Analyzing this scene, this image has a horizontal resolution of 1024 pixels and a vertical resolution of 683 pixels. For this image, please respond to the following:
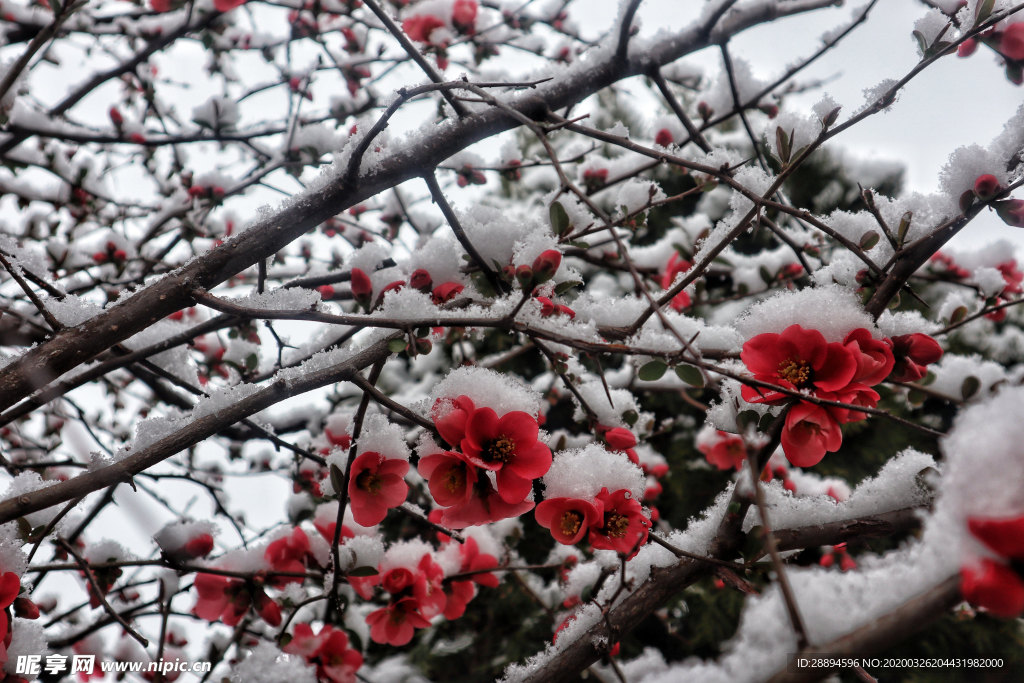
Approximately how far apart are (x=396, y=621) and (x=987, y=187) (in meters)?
1.27

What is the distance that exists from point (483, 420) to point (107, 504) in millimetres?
1151

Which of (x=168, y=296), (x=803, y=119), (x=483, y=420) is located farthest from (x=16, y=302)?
(x=803, y=119)

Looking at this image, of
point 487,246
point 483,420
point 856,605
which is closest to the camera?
point 856,605

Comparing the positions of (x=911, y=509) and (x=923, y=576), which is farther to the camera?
(x=911, y=509)

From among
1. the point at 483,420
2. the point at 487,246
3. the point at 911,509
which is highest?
the point at 487,246

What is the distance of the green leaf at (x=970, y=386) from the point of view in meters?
1.19

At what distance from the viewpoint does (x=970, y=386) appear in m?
1.20

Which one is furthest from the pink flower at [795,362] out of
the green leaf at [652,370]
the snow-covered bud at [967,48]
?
the snow-covered bud at [967,48]

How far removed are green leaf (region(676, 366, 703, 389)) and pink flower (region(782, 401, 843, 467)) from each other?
0.12m

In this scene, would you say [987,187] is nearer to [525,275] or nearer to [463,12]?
[525,275]

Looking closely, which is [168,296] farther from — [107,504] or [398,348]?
[107,504]

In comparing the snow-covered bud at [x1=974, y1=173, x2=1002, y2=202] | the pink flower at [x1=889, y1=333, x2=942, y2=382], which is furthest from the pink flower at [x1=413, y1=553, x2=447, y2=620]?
the snow-covered bud at [x1=974, y1=173, x2=1002, y2=202]

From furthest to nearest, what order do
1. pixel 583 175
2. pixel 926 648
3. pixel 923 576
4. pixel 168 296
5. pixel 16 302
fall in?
pixel 926 648 < pixel 583 175 < pixel 16 302 < pixel 168 296 < pixel 923 576

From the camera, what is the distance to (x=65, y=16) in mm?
739
